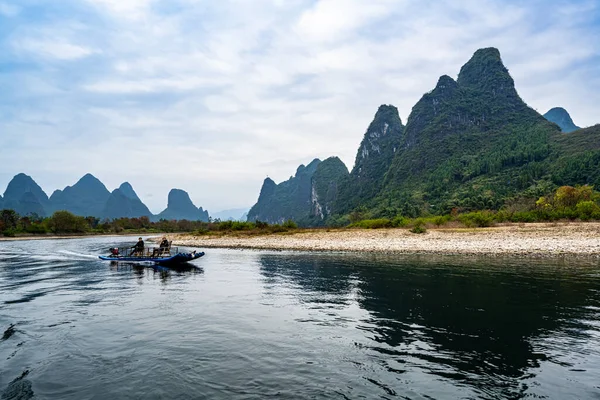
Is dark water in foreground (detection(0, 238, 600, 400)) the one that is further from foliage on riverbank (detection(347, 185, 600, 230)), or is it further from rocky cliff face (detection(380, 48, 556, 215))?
rocky cliff face (detection(380, 48, 556, 215))

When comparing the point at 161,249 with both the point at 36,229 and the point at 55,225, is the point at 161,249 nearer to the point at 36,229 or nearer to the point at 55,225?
the point at 36,229

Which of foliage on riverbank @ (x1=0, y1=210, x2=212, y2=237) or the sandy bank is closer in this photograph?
the sandy bank

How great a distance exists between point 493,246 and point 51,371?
3762 centimetres

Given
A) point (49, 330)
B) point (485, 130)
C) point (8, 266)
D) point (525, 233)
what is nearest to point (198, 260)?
point (8, 266)

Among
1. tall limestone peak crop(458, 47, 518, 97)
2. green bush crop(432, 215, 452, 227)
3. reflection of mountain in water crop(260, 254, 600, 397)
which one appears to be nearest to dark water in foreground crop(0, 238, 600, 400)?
reflection of mountain in water crop(260, 254, 600, 397)

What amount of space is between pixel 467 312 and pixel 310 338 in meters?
7.08

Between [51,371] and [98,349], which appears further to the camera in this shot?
[98,349]

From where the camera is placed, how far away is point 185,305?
16812 mm

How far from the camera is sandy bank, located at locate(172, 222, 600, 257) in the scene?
3288 cm

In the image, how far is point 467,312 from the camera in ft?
47.0

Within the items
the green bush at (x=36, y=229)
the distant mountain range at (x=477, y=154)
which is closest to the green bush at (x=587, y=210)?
the distant mountain range at (x=477, y=154)

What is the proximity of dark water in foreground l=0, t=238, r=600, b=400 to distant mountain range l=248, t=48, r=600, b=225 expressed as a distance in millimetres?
65876

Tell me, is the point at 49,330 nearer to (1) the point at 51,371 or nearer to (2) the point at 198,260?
(1) the point at 51,371

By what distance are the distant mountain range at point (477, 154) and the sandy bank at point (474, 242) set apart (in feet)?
118
